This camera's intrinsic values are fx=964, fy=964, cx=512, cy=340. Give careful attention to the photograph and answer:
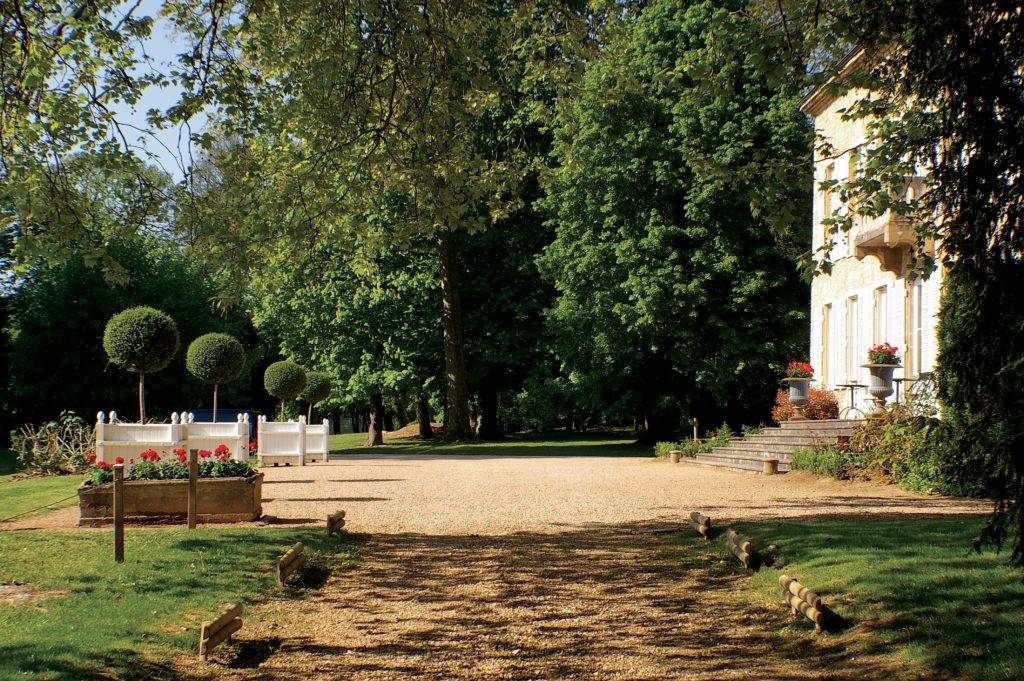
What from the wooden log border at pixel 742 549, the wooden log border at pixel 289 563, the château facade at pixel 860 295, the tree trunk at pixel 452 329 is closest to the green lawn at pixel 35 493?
the wooden log border at pixel 289 563

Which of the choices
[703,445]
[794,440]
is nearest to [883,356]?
[794,440]

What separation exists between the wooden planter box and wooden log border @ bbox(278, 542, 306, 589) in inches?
116

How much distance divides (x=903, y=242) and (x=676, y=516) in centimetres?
900

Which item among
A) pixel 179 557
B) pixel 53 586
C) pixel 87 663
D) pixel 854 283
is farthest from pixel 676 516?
pixel 854 283

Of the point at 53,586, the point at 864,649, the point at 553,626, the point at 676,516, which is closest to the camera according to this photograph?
the point at 864,649

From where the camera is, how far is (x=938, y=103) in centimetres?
598

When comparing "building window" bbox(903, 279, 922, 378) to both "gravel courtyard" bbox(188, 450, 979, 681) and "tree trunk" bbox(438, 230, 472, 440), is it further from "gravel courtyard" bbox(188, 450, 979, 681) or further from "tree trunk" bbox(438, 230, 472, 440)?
"tree trunk" bbox(438, 230, 472, 440)

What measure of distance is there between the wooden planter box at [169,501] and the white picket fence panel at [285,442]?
36.3 feet

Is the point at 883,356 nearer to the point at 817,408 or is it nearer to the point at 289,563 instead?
the point at 817,408

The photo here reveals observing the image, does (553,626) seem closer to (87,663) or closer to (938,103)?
(87,663)

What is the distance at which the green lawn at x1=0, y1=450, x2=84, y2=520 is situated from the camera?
1410cm

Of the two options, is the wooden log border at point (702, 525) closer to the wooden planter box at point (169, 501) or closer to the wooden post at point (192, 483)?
the wooden planter box at point (169, 501)

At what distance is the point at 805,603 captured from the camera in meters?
7.22

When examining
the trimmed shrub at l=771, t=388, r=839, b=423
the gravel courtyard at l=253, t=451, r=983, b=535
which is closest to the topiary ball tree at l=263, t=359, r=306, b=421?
the gravel courtyard at l=253, t=451, r=983, b=535
